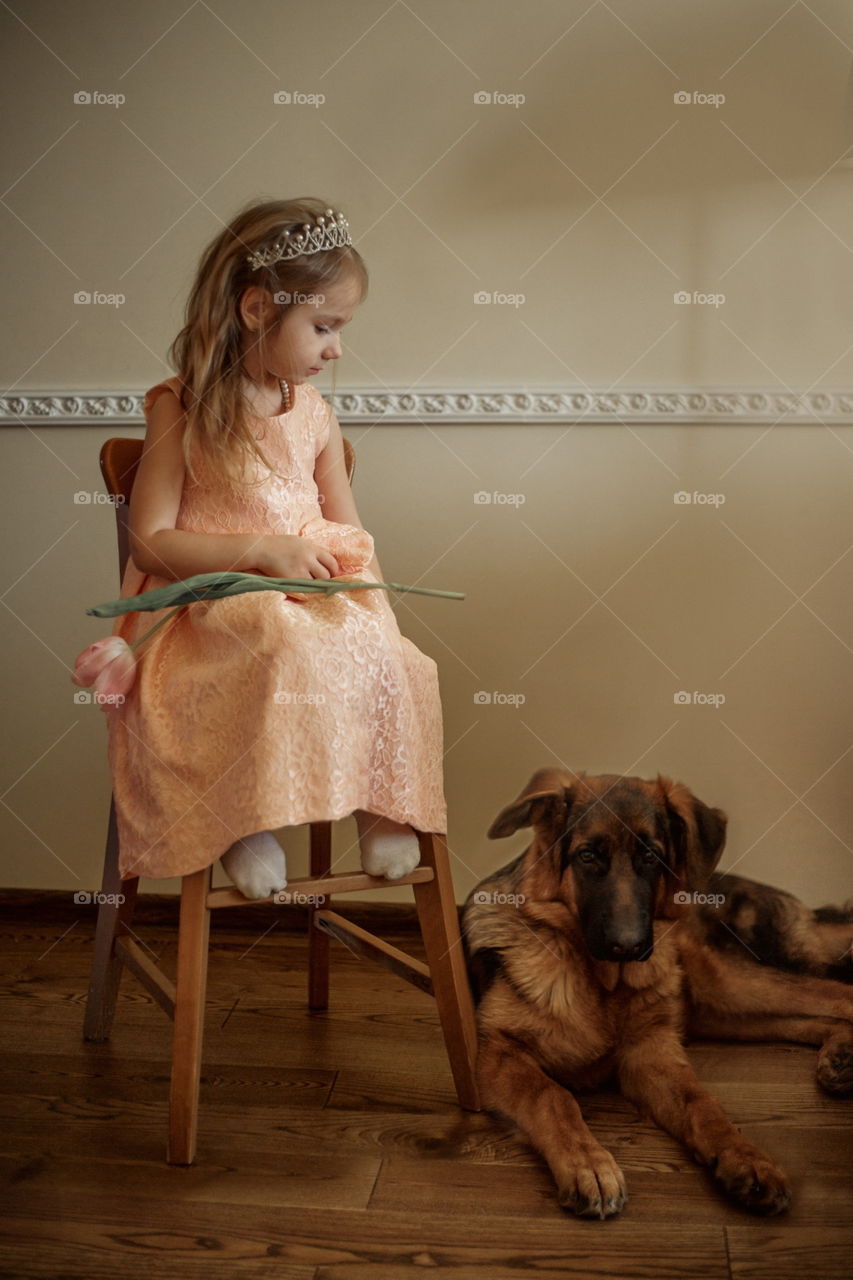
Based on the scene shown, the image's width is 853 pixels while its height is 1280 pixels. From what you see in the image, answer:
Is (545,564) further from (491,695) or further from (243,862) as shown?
(243,862)

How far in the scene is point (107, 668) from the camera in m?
1.34

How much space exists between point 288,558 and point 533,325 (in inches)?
32.8

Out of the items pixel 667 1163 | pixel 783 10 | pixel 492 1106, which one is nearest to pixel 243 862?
pixel 492 1106

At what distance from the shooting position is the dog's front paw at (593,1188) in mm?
1193

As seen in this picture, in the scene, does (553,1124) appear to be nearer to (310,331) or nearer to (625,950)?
(625,950)

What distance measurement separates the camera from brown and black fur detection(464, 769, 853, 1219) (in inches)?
56.2

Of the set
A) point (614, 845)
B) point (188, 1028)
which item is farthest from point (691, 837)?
point (188, 1028)

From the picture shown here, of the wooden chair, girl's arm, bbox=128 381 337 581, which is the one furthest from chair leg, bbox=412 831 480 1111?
girl's arm, bbox=128 381 337 581

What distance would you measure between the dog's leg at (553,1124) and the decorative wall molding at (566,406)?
108 cm

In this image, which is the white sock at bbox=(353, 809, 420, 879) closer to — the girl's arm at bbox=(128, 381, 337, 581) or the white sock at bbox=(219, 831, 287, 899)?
the white sock at bbox=(219, 831, 287, 899)

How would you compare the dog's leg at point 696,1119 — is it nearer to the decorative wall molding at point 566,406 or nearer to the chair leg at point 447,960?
the chair leg at point 447,960

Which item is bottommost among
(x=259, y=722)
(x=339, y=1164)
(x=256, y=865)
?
(x=339, y=1164)

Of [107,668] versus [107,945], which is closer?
[107,668]

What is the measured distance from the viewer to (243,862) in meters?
1.27
